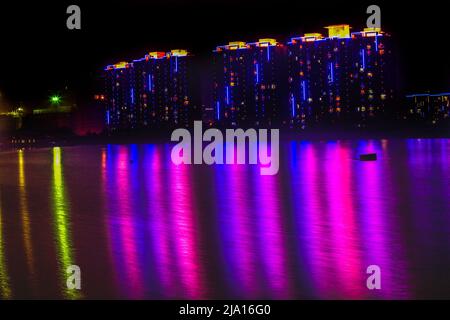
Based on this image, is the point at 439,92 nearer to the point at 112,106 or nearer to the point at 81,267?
the point at 112,106

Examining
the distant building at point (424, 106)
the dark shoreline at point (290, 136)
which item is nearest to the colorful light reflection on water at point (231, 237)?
the dark shoreline at point (290, 136)

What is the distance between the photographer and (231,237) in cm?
601

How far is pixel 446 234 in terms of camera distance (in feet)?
19.5

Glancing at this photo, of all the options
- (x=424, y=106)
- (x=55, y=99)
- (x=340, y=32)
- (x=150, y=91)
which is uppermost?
(x=340, y=32)

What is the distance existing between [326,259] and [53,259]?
189 centimetres

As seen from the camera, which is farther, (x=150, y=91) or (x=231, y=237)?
(x=150, y=91)

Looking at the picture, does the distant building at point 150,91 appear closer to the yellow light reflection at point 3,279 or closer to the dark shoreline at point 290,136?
the dark shoreline at point 290,136

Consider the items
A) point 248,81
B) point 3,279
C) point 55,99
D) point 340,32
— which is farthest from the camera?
point 248,81

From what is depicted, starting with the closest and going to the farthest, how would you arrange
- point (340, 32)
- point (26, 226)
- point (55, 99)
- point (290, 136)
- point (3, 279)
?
point (3, 279)
point (26, 226)
point (290, 136)
point (55, 99)
point (340, 32)

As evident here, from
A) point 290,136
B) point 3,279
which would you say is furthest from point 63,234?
point 290,136

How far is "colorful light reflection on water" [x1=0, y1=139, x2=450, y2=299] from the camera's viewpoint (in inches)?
172

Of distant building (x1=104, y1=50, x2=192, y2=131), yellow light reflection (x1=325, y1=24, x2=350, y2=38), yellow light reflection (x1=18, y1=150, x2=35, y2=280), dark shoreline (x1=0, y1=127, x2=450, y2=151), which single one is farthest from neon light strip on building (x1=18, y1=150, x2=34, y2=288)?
distant building (x1=104, y1=50, x2=192, y2=131)

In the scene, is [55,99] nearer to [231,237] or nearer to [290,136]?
[290,136]
